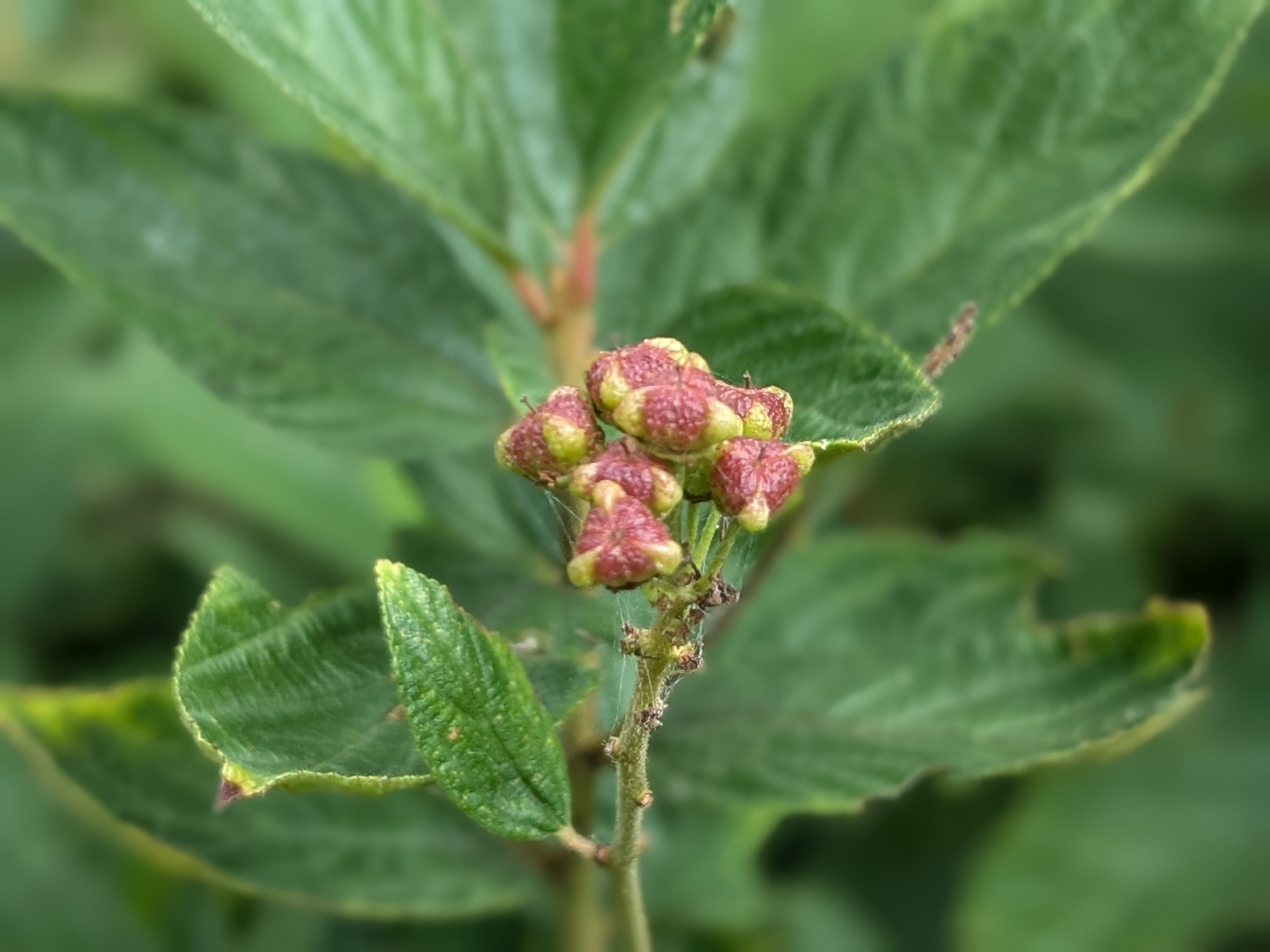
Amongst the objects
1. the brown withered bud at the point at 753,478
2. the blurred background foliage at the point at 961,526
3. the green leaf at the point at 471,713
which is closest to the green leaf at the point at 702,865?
the blurred background foliage at the point at 961,526

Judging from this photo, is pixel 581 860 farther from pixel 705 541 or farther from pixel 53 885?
pixel 53 885

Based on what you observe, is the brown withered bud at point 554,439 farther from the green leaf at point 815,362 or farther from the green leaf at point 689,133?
the green leaf at point 689,133

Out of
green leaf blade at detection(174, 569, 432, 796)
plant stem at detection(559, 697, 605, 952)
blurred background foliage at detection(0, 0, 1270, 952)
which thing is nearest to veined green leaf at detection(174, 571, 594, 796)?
green leaf blade at detection(174, 569, 432, 796)

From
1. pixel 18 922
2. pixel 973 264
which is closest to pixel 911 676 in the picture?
pixel 973 264

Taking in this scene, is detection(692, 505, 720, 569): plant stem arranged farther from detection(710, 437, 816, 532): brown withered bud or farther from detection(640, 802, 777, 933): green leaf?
detection(640, 802, 777, 933): green leaf

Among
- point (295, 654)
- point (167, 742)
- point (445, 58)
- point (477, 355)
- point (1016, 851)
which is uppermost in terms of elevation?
point (445, 58)

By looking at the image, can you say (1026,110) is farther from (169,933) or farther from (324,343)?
(169,933)
